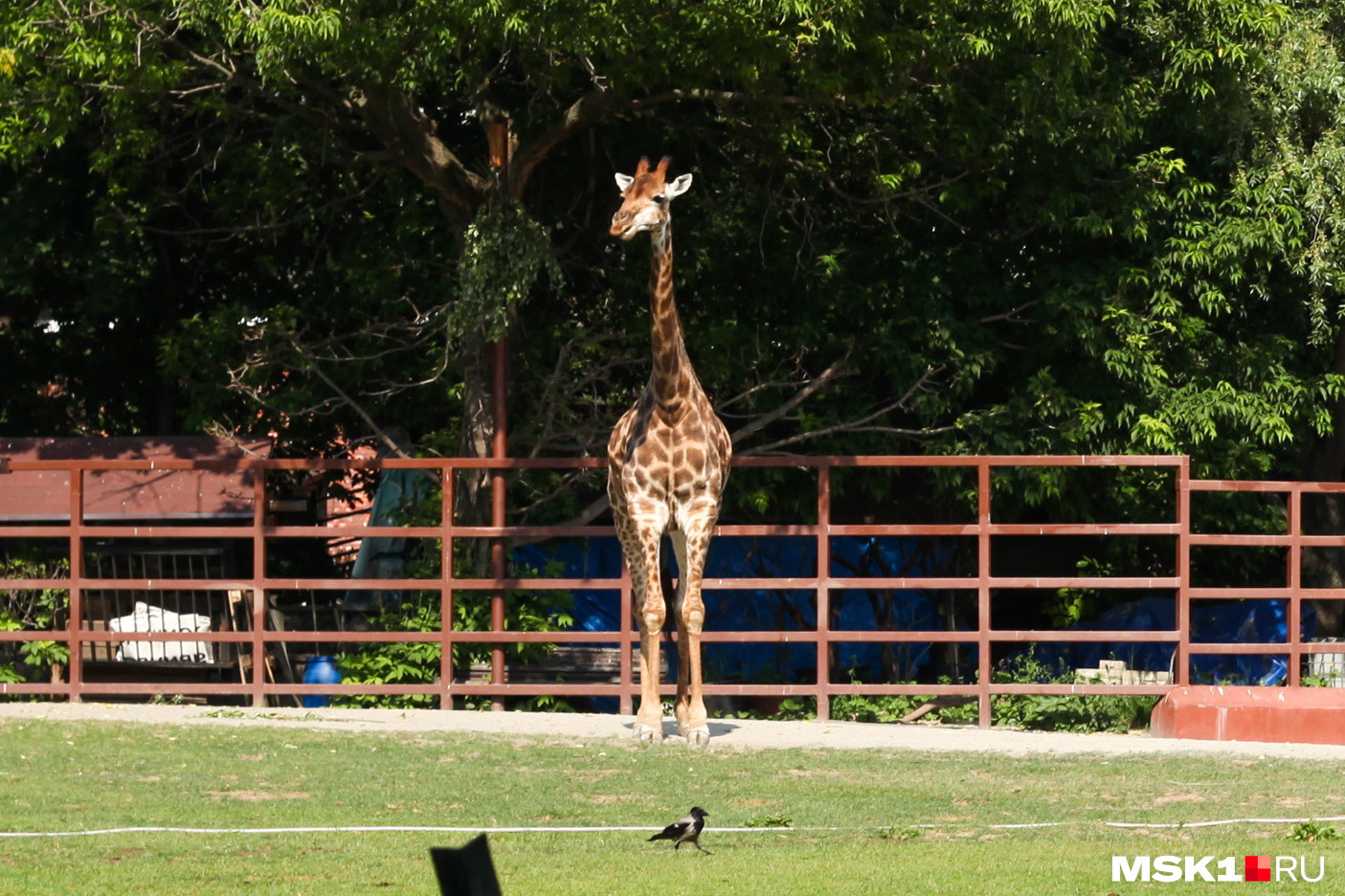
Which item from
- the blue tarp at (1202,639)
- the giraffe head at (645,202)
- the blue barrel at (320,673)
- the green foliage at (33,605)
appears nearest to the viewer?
the giraffe head at (645,202)

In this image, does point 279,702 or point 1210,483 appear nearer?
point 1210,483

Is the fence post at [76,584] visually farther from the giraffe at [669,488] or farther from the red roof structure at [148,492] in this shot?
the giraffe at [669,488]

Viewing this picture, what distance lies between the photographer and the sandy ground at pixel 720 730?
10.8m

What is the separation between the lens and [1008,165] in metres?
13.8

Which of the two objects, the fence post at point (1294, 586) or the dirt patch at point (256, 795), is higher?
the fence post at point (1294, 586)

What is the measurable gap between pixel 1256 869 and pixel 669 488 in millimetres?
5272

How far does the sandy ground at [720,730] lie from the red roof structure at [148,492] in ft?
10.6

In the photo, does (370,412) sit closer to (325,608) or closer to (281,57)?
(325,608)

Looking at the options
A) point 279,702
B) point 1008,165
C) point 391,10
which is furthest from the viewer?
point 279,702

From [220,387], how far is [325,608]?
2389 mm

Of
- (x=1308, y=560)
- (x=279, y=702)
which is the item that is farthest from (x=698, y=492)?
(x=1308, y=560)

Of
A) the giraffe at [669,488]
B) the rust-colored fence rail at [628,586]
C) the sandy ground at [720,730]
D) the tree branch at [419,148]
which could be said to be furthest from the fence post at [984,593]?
the tree branch at [419,148]

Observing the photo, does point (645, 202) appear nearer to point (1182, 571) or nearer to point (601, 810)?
point (601, 810)

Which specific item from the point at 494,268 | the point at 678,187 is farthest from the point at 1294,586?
the point at 494,268
